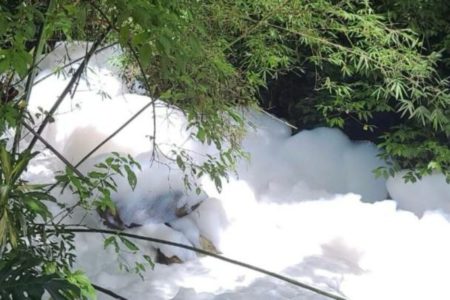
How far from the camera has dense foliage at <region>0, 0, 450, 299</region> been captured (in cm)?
97

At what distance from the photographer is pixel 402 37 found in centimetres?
277

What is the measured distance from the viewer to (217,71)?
153 cm

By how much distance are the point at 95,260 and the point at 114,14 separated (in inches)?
55.9

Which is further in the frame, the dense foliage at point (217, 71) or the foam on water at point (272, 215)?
the foam on water at point (272, 215)

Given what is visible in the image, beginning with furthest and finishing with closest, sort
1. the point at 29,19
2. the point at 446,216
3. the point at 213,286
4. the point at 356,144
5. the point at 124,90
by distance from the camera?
1. the point at 356,144
2. the point at 124,90
3. the point at 446,216
4. the point at 213,286
5. the point at 29,19

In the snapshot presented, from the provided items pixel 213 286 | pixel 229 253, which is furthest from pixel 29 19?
pixel 229 253

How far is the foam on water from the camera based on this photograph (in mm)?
2195

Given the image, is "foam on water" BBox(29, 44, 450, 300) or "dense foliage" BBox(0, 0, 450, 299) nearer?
"dense foliage" BBox(0, 0, 450, 299)

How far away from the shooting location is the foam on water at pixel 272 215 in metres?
2.20

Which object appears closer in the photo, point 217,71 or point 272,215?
point 217,71

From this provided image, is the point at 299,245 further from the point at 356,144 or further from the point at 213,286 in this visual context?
the point at 356,144

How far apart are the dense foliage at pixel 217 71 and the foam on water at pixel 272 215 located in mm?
165

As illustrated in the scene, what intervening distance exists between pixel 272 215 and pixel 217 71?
1.40 metres

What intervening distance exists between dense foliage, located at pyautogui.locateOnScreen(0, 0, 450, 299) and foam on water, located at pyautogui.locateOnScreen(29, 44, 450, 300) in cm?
17
